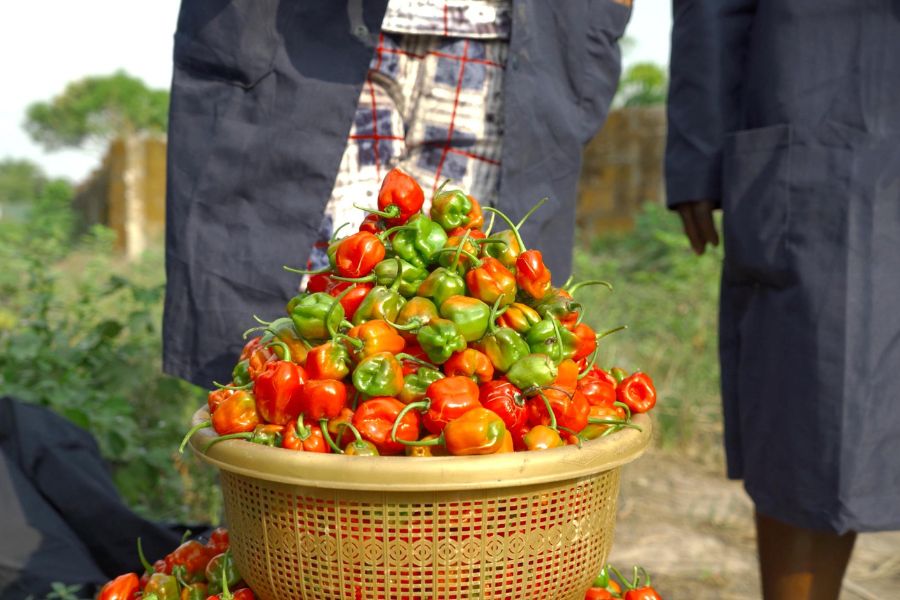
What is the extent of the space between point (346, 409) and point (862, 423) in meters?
1.22

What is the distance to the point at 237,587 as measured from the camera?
5.65ft

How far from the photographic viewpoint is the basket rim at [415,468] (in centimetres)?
137

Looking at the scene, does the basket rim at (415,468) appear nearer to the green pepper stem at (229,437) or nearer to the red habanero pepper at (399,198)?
the green pepper stem at (229,437)

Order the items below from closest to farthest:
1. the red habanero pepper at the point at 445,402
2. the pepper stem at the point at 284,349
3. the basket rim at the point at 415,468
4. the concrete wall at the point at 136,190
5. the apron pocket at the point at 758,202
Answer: the basket rim at the point at 415,468
the red habanero pepper at the point at 445,402
the pepper stem at the point at 284,349
the apron pocket at the point at 758,202
the concrete wall at the point at 136,190

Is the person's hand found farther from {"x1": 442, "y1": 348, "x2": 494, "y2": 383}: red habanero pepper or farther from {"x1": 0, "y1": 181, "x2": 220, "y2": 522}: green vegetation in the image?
{"x1": 0, "y1": 181, "x2": 220, "y2": 522}: green vegetation

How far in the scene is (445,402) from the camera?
→ 1488mm

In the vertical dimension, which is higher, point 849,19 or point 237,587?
point 849,19

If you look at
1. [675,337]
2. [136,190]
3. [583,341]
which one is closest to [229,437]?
[583,341]

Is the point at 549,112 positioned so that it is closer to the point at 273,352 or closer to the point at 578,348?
the point at 578,348

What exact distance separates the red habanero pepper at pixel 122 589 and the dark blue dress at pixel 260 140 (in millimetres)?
545

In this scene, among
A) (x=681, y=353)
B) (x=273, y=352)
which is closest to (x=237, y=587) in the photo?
(x=273, y=352)

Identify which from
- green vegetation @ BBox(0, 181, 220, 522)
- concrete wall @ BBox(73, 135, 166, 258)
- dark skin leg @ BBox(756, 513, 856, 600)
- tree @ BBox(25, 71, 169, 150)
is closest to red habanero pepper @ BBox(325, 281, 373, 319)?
dark skin leg @ BBox(756, 513, 856, 600)

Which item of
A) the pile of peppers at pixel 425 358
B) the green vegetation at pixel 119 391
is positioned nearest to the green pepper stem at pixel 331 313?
the pile of peppers at pixel 425 358

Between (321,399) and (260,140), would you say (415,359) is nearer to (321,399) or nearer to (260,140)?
(321,399)
